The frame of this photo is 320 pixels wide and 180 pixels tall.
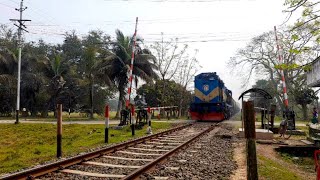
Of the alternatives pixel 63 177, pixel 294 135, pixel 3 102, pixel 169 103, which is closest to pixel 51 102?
pixel 3 102

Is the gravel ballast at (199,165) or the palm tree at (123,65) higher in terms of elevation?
the palm tree at (123,65)

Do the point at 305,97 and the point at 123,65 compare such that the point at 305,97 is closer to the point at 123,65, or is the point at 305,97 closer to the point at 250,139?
the point at 123,65

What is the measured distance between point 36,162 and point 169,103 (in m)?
33.6

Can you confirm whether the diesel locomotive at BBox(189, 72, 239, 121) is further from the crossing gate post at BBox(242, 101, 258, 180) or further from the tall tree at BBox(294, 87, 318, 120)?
the crossing gate post at BBox(242, 101, 258, 180)

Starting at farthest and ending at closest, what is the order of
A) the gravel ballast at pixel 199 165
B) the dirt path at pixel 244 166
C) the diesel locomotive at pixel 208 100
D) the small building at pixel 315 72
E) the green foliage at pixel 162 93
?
the green foliage at pixel 162 93 → the diesel locomotive at pixel 208 100 → the small building at pixel 315 72 → the dirt path at pixel 244 166 → the gravel ballast at pixel 199 165

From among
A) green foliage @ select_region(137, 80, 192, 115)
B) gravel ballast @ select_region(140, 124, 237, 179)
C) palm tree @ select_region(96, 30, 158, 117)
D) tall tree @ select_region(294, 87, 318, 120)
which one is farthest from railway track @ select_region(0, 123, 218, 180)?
tall tree @ select_region(294, 87, 318, 120)

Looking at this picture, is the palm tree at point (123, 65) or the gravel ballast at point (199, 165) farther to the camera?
the palm tree at point (123, 65)

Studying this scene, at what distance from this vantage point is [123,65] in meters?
34.5

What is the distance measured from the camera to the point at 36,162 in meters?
8.07

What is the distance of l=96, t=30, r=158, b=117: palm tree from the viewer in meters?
34.2

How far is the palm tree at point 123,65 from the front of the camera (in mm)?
34188

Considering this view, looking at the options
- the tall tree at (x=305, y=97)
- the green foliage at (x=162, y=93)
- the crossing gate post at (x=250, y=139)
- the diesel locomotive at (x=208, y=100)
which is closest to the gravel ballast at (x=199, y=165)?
the crossing gate post at (x=250, y=139)

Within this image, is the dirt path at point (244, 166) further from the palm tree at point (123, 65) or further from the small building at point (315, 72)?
the palm tree at point (123, 65)

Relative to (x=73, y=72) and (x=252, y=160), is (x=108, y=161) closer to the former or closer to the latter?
(x=252, y=160)
